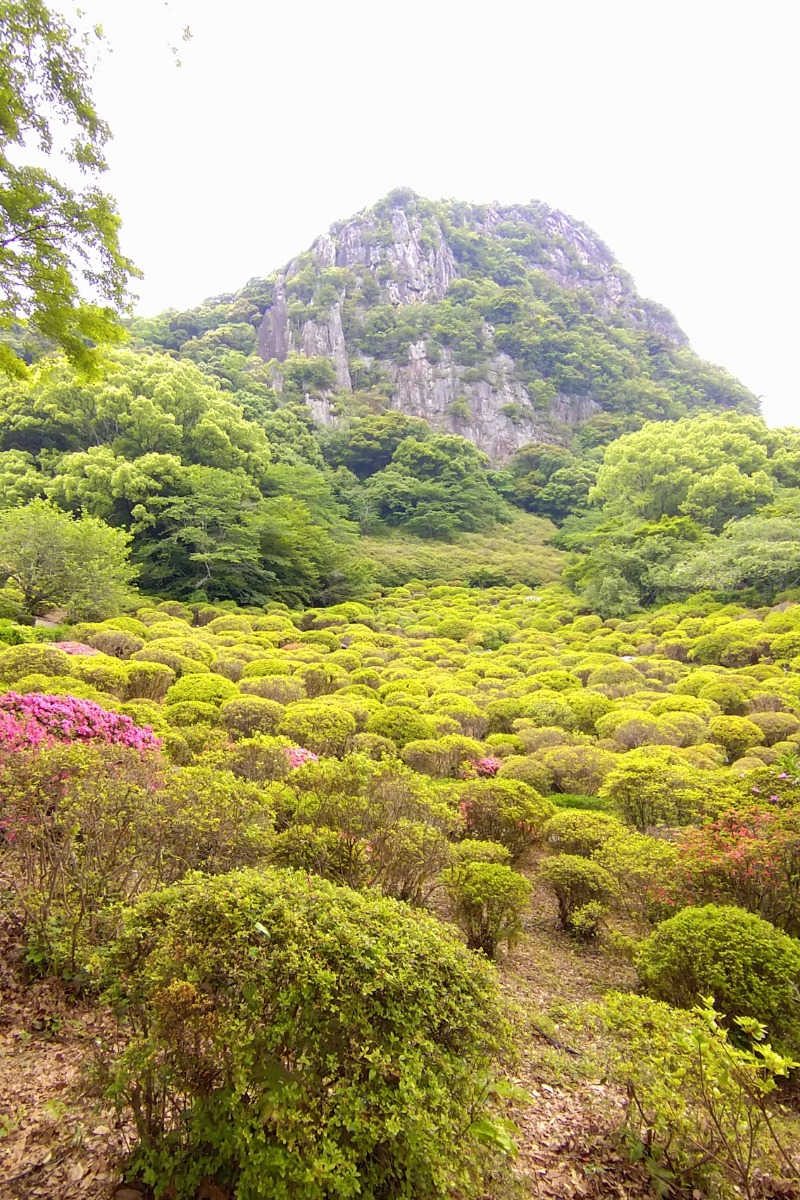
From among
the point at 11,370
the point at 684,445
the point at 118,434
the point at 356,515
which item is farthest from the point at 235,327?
the point at 11,370

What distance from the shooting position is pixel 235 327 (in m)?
57.5

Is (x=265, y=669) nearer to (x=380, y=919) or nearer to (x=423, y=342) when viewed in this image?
(x=380, y=919)

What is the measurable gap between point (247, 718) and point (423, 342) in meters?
58.7

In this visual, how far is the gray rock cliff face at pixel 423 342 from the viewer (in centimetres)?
5606

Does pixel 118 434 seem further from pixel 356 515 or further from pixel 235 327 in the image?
pixel 235 327

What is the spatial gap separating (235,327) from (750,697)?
5952 cm

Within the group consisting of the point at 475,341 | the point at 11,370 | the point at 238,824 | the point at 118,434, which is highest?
the point at 475,341

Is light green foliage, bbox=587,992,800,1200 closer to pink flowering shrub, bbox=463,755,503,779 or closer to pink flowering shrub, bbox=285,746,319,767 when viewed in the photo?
pink flowering shrub, bbox=285,746,319,767

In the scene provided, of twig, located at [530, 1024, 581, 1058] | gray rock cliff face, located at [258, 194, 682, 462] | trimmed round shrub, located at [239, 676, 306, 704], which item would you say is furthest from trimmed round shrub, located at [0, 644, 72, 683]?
gray rock cliff face, located at [258, 194, 682, 462]

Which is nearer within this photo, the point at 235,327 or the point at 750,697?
the point at 750,697

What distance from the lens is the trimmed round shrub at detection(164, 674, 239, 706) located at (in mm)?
8547

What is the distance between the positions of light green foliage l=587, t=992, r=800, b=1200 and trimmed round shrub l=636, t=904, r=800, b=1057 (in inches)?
27.7

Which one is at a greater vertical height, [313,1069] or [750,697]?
[750,697]

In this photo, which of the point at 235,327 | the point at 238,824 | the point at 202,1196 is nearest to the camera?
the point at 202,1196
